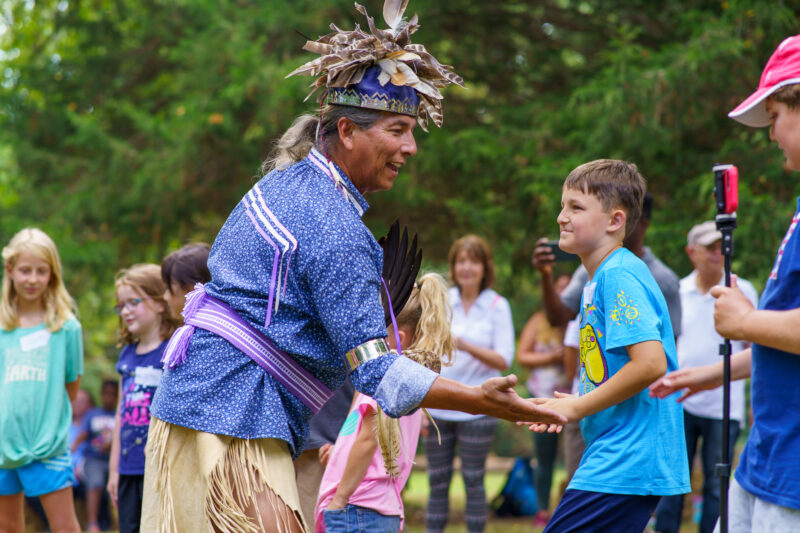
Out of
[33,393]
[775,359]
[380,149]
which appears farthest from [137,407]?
[775,359]

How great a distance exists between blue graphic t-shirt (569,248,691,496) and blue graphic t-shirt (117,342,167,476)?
255 centimetres

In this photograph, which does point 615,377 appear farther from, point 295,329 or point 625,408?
point 295,329

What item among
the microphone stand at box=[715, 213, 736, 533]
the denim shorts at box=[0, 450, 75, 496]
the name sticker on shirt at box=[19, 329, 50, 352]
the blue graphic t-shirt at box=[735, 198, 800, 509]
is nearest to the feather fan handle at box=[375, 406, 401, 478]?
the microphone stand at box=[715, 213, 736, 533]

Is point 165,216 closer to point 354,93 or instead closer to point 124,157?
point 124,157

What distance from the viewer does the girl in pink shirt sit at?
12.5 feet

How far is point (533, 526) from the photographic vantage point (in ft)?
26.9

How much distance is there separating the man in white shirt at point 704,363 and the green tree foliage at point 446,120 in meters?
1.47

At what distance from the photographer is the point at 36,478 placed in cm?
501

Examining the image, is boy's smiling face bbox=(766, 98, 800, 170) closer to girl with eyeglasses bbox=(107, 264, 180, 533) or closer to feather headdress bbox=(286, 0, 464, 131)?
feather headdress bbox=(286, 0, 464, 131)

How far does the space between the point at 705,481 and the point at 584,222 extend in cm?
332

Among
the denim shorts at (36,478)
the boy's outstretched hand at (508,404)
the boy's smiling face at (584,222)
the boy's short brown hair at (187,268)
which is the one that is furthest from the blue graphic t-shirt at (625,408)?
the denim shorts at (36,478)

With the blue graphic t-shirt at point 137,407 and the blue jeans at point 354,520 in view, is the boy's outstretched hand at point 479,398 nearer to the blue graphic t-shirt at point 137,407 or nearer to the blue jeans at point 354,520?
the blue jeans at point 354,520

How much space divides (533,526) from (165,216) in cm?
513

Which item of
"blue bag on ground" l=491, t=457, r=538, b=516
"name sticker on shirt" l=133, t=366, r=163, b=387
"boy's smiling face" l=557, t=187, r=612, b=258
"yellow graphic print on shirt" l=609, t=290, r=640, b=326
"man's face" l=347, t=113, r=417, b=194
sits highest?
"man's face" l=347, t=113, r=417, b=194
